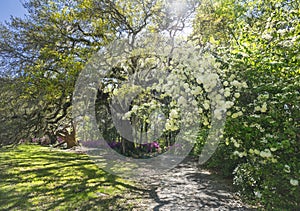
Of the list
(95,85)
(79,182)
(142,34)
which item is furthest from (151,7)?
(79,182)

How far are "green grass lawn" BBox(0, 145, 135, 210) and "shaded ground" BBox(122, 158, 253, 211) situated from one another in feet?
1.32

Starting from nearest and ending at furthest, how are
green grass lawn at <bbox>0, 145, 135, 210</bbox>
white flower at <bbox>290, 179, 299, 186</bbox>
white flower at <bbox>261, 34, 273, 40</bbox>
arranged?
white flower at <bbox>290, 179, 299, 186</bbox>, white flower at <bbox>261, 34, 273, 40</bbox>, green grass lawn at <bbox>0, 145, 135, 210</bbox>

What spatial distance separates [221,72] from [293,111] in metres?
0.78

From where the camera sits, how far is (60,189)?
4.42 meters

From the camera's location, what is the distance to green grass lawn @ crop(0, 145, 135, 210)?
3498 millimetres

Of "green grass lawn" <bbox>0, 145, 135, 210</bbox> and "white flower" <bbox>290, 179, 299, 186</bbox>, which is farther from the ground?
"white flower" <bbox>290, 179, 299, 186</bbox>

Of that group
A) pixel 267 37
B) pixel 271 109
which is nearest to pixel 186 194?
pixel 271 109

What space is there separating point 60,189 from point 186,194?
2.38 metres

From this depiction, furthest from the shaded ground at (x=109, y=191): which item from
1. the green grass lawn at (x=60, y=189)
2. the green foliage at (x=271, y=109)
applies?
the green foliage at (x=271, y=109)

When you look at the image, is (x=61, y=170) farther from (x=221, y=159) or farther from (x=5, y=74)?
(x=221, y=159)

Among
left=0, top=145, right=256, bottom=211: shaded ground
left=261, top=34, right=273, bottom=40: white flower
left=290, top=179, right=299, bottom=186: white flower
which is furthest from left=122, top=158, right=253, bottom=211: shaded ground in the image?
left=261, top=34, right=273, bottom=40: white flower

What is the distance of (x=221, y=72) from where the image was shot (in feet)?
7.95

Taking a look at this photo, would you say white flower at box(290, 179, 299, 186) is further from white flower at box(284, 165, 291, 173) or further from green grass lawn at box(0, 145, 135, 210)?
green grass lawn at box(0, 145, 135, 210)

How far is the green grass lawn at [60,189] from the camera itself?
11.5 feet
